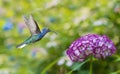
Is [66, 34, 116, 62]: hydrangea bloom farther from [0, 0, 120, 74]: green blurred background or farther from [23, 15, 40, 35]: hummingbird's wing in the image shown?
[0, 0, 120, 74]: green blurred background

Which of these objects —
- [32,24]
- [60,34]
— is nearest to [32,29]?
[32,24]

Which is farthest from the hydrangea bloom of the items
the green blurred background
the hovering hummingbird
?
the green blurred background

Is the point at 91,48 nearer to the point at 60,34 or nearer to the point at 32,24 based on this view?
the point at 32,24

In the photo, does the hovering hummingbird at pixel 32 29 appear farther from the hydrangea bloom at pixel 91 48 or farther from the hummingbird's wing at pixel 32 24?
the hydrangea bloom at pixel 91 48

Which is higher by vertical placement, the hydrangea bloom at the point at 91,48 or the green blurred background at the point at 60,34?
the green blurred background at the point at 60,34

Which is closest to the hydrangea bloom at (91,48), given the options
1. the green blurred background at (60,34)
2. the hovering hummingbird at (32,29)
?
the hovering hummingbird at (32,29)

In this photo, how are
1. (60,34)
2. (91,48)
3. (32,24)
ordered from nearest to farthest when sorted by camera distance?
(32,24) → (91,48) → (60,34)
